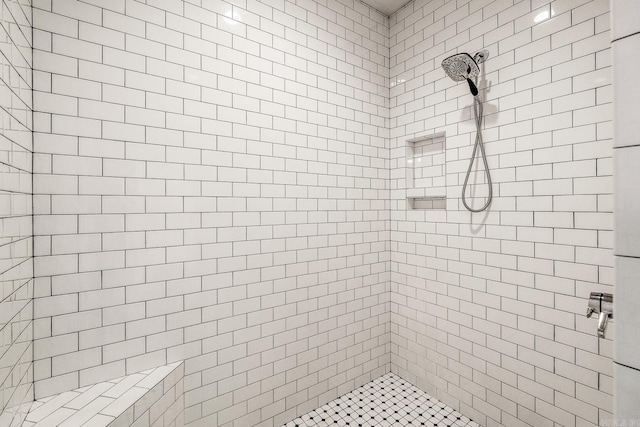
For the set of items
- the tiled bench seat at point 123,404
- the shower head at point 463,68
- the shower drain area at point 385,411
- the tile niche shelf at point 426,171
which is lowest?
the shower drain area at point 385,411

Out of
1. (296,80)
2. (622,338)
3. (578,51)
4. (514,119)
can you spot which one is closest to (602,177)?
(514,119)

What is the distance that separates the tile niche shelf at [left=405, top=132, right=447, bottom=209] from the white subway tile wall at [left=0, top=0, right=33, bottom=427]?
6.66ft

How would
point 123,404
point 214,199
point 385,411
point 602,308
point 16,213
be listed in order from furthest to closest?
point 385,411 → point 214,199 → point 123,404 → point 16,213 → point 602,308

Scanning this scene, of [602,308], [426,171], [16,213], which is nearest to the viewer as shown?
[602,308]

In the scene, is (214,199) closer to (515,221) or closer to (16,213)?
(16,213)

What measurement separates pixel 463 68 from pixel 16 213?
6.80ft

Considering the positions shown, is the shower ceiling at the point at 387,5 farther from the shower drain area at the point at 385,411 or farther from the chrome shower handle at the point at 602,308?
the shower drain area at the point at 385,411

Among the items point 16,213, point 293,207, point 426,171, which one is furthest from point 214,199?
point 426,171

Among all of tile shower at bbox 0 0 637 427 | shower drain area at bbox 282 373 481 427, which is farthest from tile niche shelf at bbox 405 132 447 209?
shower drain area at bbox 282 373 481 427

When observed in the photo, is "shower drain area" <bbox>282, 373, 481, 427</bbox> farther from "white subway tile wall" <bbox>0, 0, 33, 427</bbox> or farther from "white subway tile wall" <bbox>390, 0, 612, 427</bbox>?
"white subway tile wall" <bbox>0, 0, 33, 427</bbox>

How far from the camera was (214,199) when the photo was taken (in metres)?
1.50

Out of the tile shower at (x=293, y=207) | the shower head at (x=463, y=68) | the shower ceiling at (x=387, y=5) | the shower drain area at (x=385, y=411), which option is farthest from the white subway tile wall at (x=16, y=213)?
the shower ceiling at (x=387, y=5)

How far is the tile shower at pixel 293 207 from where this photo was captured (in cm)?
116

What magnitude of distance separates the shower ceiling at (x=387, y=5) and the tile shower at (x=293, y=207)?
84mm
